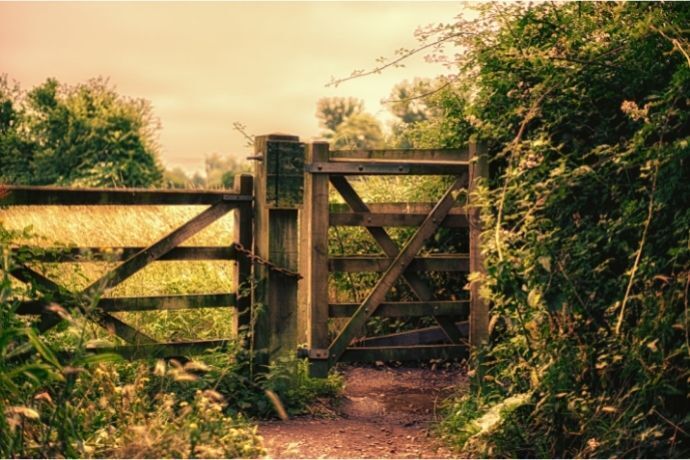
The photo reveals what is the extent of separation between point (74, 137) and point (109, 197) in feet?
87.7

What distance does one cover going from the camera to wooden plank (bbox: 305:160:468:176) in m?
7.30

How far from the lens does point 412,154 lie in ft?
25.1

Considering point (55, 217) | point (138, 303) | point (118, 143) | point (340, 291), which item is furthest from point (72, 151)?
point (138, 303)

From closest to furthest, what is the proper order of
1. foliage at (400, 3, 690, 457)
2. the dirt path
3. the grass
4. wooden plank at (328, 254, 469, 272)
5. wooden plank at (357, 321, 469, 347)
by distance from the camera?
foliage at (400, 3, 690, 457) → the dirt path → wooden plank at (328, 254, 469, 272) → wooden plank at (357, 321, 469, 347) → the grass

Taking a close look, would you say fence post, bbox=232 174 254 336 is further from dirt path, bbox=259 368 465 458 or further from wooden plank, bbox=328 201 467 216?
dirt path, bbox=259 368 465 458

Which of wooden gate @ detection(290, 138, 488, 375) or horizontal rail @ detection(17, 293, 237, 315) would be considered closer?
horizontal rail @ detection(17, 293, 237, 315)

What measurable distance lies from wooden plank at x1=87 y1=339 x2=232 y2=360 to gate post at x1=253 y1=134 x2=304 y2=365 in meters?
0.35

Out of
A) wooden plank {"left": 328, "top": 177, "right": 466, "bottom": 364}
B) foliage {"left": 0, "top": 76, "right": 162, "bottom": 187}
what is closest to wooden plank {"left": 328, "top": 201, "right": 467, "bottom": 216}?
wooden plank {"left": 328, "top": 177, "right": 466, "bottom": 364}

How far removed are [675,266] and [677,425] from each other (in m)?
0.99

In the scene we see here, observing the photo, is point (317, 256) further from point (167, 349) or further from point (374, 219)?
point (167, 349)

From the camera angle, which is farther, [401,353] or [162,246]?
[401,353]

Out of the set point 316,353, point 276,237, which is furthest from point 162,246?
point 316,353

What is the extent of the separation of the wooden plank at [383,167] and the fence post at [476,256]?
0.39 ft

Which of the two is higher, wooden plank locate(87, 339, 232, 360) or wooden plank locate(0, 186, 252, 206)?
wooden plank locate(0, 186, 252, 206)
